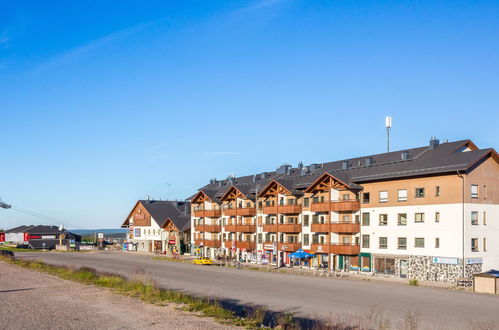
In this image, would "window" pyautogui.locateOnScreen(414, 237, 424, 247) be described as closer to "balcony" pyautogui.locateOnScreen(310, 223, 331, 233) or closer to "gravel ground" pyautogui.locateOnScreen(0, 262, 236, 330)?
"balcony" pyautogui.locateOnScreen(310, 223, 331, 233)

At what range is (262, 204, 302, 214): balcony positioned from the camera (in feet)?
222

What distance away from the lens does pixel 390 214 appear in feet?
181

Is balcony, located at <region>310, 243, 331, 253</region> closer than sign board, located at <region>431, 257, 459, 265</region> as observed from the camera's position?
No

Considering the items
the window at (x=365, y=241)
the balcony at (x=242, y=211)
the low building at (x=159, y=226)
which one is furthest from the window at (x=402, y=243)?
the low building at (x=159, y=226)

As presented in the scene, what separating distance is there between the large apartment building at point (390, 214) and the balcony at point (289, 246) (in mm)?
130

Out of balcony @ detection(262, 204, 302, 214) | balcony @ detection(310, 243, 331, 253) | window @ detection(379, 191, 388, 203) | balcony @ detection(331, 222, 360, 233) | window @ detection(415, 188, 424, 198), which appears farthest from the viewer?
balcony @ detection(262, 204, 302, 214)

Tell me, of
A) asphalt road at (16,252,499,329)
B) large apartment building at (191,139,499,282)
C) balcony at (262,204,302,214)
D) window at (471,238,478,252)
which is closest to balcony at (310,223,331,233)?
large apartment building at (191,139,499,282)

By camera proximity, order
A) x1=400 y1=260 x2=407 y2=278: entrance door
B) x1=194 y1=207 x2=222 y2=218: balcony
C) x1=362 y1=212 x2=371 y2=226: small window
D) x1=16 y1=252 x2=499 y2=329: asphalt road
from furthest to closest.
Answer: x1=194 y1=207 x2=222 y2=218: balcony
x1=362 y1=212 x2=371 y2=226: small window
x1=400 y1=260 x2=407 y2=278: entrance door
x1=16 y1=252 x2=499 y2=329: asphalt road

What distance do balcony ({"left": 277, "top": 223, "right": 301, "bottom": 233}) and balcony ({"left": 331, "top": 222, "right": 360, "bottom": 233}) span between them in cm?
769

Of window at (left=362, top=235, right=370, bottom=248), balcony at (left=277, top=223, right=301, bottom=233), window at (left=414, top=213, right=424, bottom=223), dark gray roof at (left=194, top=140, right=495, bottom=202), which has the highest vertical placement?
dark gray roof at (left=194, top=140, right=495, bottom=202)

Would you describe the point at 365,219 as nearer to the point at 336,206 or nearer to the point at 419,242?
the point at 336,206

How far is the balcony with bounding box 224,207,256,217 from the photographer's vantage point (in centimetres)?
7731

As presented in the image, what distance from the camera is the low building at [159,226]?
10000cm

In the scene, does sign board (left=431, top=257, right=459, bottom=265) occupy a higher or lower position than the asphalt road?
higher
